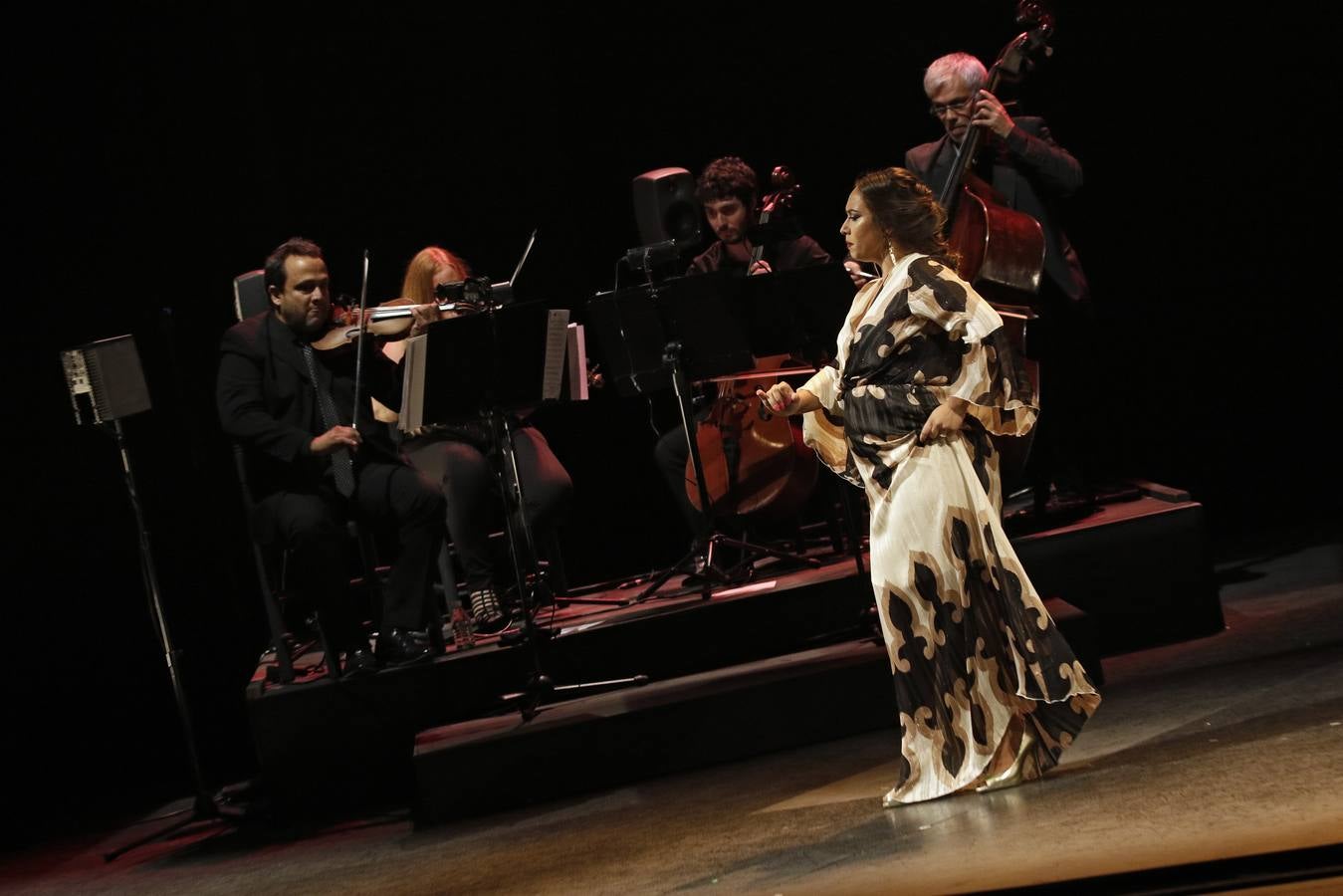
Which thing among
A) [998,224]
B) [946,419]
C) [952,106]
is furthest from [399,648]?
[952,106]

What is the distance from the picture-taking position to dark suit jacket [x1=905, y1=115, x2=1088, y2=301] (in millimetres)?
4836

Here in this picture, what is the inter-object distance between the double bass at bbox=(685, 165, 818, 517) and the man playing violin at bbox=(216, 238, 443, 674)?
0.95 meters

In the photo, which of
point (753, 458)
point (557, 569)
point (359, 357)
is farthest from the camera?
point (557, 569)

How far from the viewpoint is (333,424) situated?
480cm

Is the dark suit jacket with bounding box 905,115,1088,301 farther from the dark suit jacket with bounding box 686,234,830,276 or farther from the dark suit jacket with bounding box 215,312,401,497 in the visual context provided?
the dark suit jacket with bounding box 215,312,401,497

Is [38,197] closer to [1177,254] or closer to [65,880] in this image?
[65,880]

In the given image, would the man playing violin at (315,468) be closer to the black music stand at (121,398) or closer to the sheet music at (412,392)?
the black music stand at (121,398)

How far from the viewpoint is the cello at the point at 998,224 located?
14.5 feet

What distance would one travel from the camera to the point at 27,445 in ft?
19.2

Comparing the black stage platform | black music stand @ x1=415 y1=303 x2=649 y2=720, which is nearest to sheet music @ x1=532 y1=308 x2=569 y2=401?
black music stand @ x1=415 y1=303 x2=649 y2=720

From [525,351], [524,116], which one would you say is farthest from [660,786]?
[524,116]

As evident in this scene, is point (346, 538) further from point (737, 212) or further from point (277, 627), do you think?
point (737, 212)

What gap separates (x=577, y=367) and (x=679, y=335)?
2.12 feet

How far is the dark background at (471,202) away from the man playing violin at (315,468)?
1.10 meters
